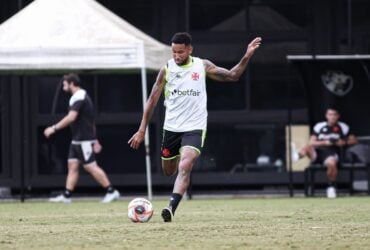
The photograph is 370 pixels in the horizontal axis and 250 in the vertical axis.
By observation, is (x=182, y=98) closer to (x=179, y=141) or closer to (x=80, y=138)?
(x=179, y=141)

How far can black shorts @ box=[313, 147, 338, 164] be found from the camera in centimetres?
2123

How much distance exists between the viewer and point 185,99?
43.6 feet

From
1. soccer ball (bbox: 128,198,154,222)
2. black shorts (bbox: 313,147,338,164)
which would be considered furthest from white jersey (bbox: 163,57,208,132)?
black shorts (bbox: 313,147,338,164)

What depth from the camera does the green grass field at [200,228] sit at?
970 cm

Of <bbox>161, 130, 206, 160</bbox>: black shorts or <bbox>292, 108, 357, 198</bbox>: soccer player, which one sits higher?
<bbox>161, 130, 206, 160</bbox>: black shorts

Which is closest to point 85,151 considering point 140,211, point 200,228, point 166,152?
point 166,152

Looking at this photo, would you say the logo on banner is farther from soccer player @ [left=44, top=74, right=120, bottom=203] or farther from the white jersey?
the white jersey

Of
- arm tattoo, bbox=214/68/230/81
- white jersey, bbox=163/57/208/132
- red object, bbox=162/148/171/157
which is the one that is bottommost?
red object, bbox=162/148/171/157

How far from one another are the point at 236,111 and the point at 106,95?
2510 mm

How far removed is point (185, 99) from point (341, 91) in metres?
9.42

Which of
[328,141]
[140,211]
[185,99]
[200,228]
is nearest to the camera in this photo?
[200,228]

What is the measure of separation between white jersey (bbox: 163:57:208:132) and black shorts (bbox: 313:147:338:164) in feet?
27.0

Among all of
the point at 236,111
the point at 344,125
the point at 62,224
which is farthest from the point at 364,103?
the point at 62,224

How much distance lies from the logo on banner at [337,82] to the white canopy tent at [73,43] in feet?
12.4
